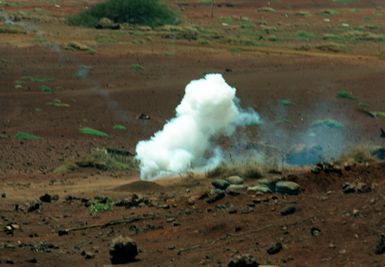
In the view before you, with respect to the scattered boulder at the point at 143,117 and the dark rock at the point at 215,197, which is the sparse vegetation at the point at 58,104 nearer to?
the scattered boulder at the point at 143,117

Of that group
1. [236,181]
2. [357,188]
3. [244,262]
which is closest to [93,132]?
[236,181]

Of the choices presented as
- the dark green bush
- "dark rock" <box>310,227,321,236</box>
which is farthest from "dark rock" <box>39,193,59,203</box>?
the dark green bush

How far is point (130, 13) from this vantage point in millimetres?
78125

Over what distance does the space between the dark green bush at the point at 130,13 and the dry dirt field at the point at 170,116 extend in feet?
7.50

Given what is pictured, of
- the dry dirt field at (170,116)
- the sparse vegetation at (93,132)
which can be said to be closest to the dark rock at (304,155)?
the dry dirt field at (170,116)

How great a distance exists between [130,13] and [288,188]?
60491 millimetres

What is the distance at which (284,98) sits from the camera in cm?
4597

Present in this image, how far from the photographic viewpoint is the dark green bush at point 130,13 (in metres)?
77.6

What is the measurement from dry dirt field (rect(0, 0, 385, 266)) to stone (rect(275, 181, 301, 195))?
0.97 ft

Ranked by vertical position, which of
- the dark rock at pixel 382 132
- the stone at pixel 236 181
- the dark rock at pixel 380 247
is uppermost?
the dark rock at pixel 380 247

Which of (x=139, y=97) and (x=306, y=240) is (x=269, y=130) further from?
(x=306, y=240)

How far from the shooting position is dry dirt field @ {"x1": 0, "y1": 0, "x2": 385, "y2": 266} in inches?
595

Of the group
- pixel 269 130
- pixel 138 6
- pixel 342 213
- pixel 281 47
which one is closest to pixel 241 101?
pixel 269 130

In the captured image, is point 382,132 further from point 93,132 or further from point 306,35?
point 306,35
